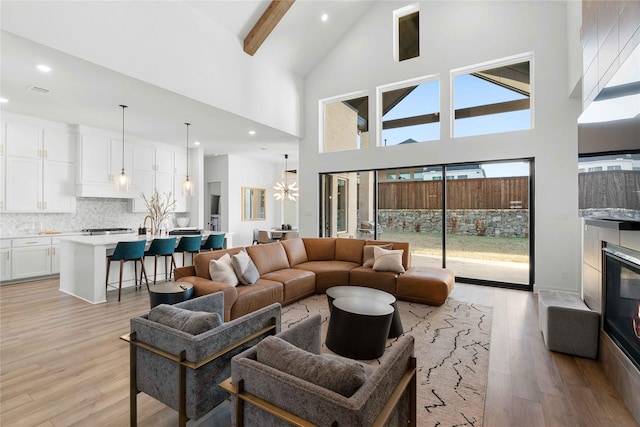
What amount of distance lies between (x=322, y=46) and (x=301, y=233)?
4.40 metres

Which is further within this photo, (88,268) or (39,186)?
(39,186)

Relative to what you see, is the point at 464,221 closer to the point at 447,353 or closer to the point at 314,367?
the point at 447,353

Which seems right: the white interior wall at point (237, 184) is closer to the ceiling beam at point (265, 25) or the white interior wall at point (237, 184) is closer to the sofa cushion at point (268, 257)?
the ceiling beam at point (265, 25)

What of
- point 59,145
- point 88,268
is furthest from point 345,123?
point 59,145

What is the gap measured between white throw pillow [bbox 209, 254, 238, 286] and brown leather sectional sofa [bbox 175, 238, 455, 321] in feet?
0.30

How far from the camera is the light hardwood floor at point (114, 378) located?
6.59 feet

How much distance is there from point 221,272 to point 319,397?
2.73 metres

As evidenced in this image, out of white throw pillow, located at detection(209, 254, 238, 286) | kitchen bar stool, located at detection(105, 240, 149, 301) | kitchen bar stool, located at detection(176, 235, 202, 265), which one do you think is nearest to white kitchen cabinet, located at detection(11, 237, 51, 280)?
kitchen bar stool, located at detection(105, 240, 149, 301)

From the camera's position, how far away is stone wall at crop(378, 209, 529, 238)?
5.36 m

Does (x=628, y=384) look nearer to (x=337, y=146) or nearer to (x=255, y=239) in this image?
(x=337, y=146)

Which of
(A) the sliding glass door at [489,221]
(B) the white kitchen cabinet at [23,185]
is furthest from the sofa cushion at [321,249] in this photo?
(B) the white kitchen cabinet at [23,185]

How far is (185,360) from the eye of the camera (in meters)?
1.64

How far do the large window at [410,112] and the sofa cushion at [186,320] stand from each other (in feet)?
18.2

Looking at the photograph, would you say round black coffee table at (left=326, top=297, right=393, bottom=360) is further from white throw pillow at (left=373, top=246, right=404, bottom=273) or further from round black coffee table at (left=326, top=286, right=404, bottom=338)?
white throw pillow at (left=373, top=246, right=404, bottom=273)
